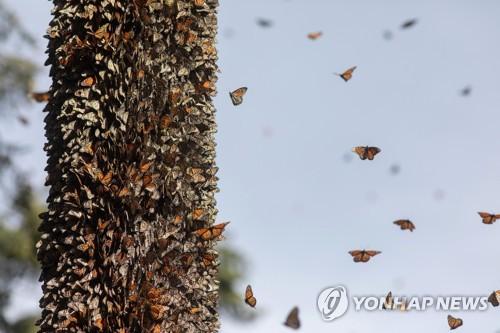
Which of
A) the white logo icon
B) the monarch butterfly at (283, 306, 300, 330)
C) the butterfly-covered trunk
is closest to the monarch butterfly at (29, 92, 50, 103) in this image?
the butterfly-covered trunk

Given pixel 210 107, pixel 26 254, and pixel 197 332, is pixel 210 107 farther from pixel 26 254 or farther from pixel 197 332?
pixel 26 254

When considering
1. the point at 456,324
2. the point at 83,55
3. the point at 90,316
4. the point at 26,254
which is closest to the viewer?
the point at 90,316

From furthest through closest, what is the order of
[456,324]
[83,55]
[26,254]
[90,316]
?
[26,254]
[456,324]
[83,55]
[90,316]

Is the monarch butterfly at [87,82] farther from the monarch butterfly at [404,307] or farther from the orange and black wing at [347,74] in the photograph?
the monarch butterfly at [404,307]

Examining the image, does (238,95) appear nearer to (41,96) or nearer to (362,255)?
(362,255)

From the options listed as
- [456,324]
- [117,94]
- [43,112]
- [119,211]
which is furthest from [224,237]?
[456,324]

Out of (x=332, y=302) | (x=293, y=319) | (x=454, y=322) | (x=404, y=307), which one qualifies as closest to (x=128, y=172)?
(x=293, y=319)

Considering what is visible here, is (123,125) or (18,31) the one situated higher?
(18,31)
